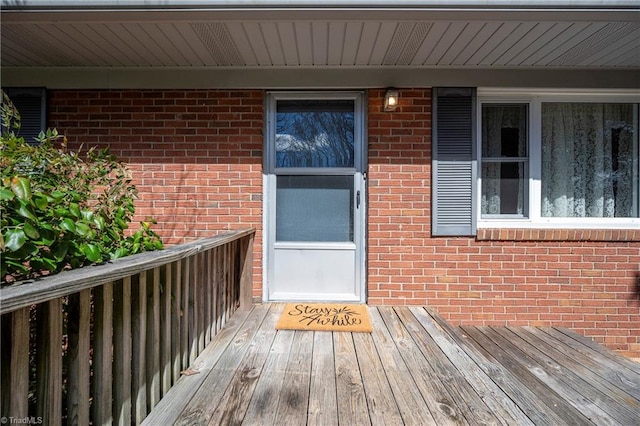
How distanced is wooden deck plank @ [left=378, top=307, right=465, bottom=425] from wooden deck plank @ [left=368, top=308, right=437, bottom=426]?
3 cm

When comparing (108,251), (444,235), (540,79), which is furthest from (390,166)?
(108,251)

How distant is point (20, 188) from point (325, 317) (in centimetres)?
215

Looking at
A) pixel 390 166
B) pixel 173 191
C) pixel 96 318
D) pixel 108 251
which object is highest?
pixel 390 166

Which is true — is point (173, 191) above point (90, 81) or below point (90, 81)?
below

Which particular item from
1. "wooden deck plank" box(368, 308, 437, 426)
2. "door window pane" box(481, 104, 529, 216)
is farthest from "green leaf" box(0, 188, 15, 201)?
"door window pane" box(481, 104, 529, 216)

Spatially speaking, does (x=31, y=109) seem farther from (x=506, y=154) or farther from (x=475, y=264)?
(x=506, y=154)

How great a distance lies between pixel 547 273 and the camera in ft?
9.79

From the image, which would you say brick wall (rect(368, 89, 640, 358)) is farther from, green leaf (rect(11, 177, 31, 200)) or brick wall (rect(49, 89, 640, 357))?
green leaf (rect(11, 177, 31, 200))

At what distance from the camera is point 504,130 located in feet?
10.1

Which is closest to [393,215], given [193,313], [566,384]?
[566,384]

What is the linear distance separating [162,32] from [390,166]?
2109 mm

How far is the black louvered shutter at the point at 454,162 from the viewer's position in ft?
9.73

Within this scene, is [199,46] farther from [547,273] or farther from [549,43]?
[547,273]

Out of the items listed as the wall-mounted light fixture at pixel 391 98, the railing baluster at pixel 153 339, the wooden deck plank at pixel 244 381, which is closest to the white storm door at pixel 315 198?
the wall-mounted light fixture at pixel 391 98
